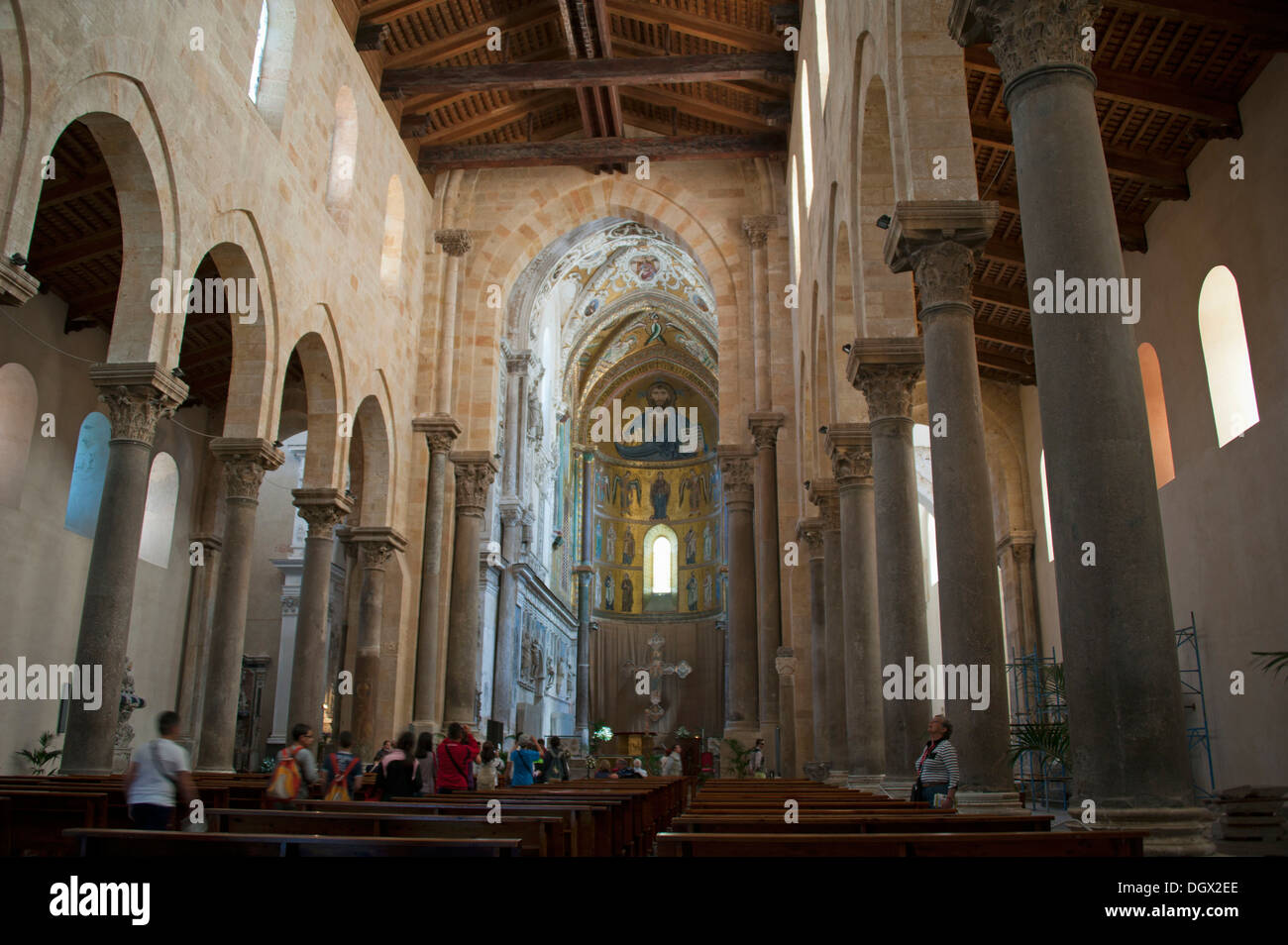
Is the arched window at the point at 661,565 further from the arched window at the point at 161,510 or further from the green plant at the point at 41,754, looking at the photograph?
the green plant at the point at 41,754

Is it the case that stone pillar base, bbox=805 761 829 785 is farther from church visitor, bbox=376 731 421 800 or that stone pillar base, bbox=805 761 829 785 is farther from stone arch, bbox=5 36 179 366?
stone arch, bbox=5 36 179 366

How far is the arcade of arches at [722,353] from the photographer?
5.69m

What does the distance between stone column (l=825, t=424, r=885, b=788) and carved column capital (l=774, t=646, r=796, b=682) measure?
19.2 ft

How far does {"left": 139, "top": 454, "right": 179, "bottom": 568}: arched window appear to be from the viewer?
61.5 ft

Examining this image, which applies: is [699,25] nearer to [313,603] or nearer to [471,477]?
[471,477]

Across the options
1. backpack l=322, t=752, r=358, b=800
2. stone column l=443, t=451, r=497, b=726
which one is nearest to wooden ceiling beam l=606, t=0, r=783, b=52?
stone column l=443, t=451, r=497, b=726

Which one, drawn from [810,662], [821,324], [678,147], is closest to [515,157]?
[678,147]

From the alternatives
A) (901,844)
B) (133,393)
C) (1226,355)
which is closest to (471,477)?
(133,393)

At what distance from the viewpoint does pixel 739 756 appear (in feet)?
62.8

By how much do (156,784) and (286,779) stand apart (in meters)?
1.48

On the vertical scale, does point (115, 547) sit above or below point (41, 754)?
above

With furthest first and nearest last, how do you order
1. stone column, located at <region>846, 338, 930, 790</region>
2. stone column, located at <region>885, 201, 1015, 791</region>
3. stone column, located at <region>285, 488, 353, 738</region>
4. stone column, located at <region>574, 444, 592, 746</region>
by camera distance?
stone column, located at <region>574, 444, 592, 746</region> < stone column, located at <region>285, 488, 353, 738</region> < stone column, located at <region>846, 338, 930, 790</region> < stone column, located at <region>885, 201, 1015, 791</region>

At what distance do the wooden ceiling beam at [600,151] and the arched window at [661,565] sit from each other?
2626 centimetres
